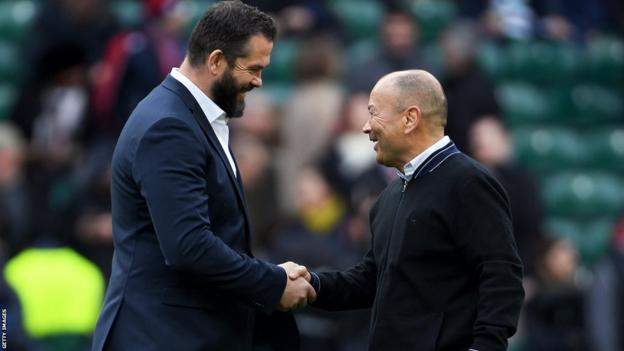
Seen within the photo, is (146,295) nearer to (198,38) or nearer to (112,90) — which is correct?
(198,38)

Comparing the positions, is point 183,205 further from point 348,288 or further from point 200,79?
point 348,288

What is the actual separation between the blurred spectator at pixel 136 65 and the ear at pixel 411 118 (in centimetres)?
546

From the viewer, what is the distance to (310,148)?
1152 centimetres

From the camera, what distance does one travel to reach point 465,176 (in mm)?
5211

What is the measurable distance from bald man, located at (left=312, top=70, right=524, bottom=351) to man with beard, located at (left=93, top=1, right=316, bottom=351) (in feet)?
1.33

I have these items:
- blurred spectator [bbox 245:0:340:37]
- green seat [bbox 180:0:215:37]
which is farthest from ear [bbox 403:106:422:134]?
green seat [bbox 180:0:215:37]

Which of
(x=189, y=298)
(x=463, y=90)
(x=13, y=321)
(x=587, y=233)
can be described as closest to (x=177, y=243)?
(x=189, y=298)

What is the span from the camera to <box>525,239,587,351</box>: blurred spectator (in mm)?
10203

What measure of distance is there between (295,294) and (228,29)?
1.00 metres

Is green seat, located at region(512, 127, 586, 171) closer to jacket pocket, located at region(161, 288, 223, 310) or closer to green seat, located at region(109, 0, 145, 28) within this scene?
green seat, located at region(109, 0, 145, 28)

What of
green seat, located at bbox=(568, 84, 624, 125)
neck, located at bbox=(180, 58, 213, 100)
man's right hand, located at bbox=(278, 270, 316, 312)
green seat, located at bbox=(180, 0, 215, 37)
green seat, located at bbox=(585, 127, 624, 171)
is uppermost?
neck, located at bbox=(180, 58, 213, 100)

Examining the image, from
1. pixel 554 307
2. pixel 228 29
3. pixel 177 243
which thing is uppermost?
pixel 228 29

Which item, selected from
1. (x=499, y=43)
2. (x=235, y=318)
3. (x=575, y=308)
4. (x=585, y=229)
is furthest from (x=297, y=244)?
(x=499, y=43)

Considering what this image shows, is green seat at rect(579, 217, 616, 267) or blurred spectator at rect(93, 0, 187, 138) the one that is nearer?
blurred spectator at rect(93, 0, 187, 138)
